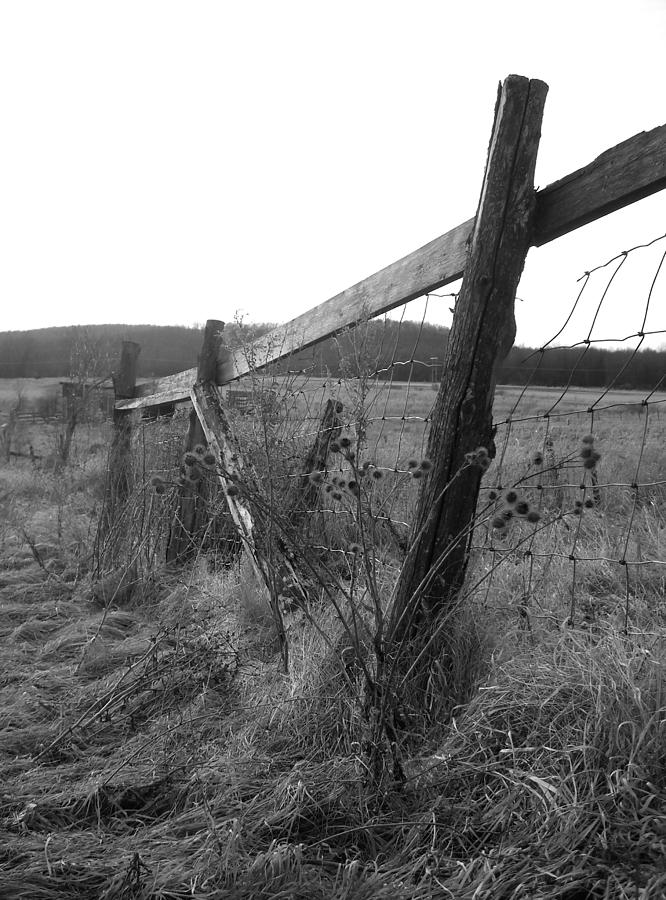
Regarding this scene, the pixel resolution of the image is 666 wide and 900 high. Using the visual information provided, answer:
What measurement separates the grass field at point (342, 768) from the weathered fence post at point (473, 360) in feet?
0.44

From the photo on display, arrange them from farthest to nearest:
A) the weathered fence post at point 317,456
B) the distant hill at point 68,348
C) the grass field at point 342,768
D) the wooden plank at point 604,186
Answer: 1. the distant hill at point 68,348
2. the weathered fence post at point 317,456
3. the wooden plank at point 604,186
4. the grass field at point 342,768

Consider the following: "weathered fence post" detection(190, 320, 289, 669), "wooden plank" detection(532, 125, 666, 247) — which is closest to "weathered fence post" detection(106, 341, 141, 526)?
"weathered fence post" detection(190, 320, 289, 669)

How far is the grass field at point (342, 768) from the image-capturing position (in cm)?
154

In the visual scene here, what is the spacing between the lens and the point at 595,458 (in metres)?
1.78

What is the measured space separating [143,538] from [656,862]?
4.05 meters

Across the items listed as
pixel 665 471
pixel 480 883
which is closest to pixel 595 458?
pixel 480 883

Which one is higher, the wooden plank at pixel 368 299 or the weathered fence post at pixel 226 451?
the wooden plank at pixel 368 299

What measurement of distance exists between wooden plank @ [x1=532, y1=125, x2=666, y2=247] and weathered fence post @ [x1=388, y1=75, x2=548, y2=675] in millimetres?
62

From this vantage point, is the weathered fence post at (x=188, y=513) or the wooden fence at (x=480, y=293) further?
the weathered fence post at (x=188, y=513)

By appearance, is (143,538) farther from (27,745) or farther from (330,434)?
(27,745)

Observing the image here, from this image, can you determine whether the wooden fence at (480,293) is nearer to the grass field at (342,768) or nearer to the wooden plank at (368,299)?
the wooden plank at (368,299)

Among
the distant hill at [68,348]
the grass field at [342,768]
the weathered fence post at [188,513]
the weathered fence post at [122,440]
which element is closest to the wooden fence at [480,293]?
the grass field at [342,768]

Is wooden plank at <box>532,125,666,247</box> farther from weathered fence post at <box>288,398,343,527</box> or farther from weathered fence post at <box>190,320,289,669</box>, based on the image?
weathered fence post at <box>288,398,343,527</box>

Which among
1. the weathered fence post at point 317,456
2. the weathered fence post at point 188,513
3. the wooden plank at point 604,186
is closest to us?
the wooden plank at point 604,186
